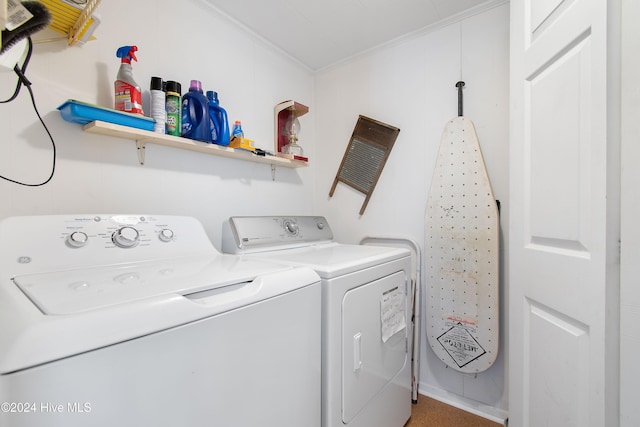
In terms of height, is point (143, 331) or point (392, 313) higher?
point (143, 331)

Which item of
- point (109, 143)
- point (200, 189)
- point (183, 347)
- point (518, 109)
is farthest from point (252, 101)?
point (183, 347)

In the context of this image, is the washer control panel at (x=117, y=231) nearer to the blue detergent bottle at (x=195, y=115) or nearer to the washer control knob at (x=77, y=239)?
the washer control knob at (x=77, y=239)

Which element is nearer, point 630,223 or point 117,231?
point 630,223

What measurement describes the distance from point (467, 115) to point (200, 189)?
167cm

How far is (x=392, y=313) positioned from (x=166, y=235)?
1.08m

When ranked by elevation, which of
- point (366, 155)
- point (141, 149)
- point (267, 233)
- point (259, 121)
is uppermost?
point (259, 121)

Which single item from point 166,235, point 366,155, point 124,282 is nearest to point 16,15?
point 124,282

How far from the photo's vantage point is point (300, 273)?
3.08ft

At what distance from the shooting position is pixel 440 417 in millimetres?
1667

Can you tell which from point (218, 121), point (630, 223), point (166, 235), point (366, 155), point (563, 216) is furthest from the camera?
point (366, 155)

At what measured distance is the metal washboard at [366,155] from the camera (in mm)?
2053

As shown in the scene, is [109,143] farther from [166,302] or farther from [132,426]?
[132,426]

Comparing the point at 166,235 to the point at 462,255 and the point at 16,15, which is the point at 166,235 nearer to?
the point at 16,15

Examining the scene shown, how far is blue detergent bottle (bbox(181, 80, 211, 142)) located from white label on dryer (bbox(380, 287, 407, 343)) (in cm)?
120
